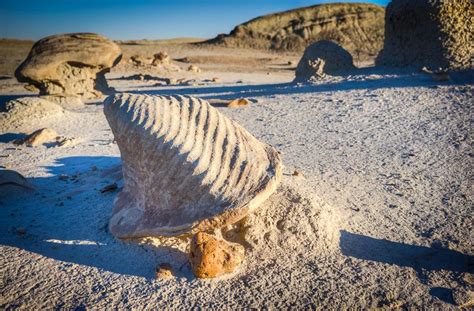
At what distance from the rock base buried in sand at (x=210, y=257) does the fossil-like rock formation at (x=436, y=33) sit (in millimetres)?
6570

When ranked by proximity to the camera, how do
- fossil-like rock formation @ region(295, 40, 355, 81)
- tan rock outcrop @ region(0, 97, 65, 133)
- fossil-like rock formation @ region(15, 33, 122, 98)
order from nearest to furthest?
tan rock outcrop @ region(0, 97, 65, 133) < fossil-like rock formation @ region(15, 33, 122, 98) < fossil-like rock formation @ region(295, 40, 355, 81)

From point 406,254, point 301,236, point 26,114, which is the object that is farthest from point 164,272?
point 26,114

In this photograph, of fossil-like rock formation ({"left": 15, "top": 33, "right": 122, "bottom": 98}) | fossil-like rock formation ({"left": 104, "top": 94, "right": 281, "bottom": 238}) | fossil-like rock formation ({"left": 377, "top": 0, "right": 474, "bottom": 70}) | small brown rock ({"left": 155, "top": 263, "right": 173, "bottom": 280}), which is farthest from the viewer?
fossil-like rock formation ({"left": 15, "top": 33, "right": 122, "bottom": 98})

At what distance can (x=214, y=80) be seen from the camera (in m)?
10.6

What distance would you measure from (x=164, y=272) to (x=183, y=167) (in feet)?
2.06

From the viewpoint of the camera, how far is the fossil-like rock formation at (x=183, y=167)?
2.04m

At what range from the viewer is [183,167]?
2123 millimetres

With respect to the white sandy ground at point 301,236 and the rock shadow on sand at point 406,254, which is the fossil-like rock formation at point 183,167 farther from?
the rock shadow on sand at point 406,254

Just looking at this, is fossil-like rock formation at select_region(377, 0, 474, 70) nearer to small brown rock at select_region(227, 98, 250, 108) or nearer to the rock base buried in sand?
small brown rock at select_region(227, 98, 250, 108)

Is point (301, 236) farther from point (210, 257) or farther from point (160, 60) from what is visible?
point (160, 60)

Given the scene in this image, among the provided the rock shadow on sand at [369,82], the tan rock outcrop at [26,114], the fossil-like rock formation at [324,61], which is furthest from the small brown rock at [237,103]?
the tan rock outcrop at [26,114]

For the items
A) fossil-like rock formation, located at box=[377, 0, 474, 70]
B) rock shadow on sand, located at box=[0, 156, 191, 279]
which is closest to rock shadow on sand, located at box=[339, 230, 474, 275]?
rock shadow on sand, located at box=[0, 156, 191, 279]

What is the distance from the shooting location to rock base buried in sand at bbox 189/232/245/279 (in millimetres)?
1895

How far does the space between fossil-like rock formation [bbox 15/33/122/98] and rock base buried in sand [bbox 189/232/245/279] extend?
698cm
